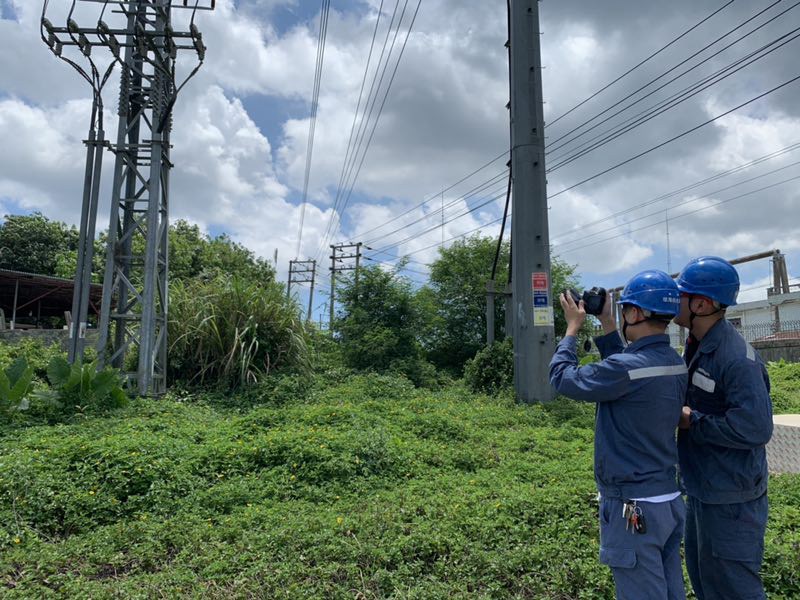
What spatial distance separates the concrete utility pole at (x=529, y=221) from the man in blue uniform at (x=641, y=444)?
6912mm

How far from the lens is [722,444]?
235 cm

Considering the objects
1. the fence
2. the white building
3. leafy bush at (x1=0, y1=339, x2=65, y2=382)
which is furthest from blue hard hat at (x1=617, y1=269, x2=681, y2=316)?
the fence

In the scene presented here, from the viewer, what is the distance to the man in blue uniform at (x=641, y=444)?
2203 mm

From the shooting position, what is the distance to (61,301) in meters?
24.6

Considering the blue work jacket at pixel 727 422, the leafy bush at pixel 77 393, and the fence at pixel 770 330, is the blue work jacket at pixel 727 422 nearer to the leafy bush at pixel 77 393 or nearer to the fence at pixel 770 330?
the leafy bush at pixel 77 393

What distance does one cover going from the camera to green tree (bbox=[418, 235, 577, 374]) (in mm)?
16828

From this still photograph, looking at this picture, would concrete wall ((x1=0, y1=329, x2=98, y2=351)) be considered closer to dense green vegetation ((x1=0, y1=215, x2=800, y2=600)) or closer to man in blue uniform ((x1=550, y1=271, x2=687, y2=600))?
dense green vegetation ((x1=0, y1=215, x2=800, y2=600))

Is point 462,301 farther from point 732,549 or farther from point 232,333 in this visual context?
point 732,549

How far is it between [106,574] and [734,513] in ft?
11.7

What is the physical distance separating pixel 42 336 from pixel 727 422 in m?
16.0

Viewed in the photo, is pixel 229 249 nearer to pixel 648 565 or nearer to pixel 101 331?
pixel 101 331

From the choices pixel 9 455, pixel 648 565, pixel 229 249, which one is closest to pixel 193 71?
pixel 9 455

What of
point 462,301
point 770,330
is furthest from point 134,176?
point 770,330

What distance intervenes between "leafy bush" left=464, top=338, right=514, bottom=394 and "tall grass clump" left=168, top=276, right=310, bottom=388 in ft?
10.9
